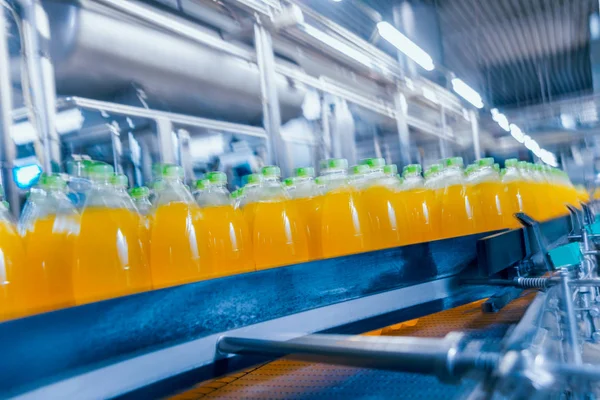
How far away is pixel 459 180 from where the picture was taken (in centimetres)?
123

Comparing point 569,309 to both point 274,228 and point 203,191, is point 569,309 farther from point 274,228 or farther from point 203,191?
point 203,191

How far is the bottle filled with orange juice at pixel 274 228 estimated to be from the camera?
85 centimetres

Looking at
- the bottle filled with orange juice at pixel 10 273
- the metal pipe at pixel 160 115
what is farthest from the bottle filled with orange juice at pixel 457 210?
the metal pipe at pixel 160 115

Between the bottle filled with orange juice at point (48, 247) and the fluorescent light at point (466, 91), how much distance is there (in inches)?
126

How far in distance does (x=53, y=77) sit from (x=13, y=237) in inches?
55.5

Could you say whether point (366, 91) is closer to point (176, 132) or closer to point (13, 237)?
point (176, 132)

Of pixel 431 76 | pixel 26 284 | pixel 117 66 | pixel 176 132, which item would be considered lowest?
pixel 26 284

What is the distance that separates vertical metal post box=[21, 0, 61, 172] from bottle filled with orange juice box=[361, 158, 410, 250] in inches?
43.7

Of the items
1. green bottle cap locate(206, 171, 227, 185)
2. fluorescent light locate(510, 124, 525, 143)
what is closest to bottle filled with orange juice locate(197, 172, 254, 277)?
green bottle cap locate(206, 171, 227, 185)

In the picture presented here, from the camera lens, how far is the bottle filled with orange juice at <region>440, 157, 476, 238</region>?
1169mm

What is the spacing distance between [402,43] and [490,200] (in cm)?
129

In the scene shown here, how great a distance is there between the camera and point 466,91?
11.9 feet

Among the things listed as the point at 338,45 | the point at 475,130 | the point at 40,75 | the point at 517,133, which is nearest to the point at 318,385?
the point at 40,75

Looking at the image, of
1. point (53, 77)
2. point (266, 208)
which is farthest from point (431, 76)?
point (266, 208)
